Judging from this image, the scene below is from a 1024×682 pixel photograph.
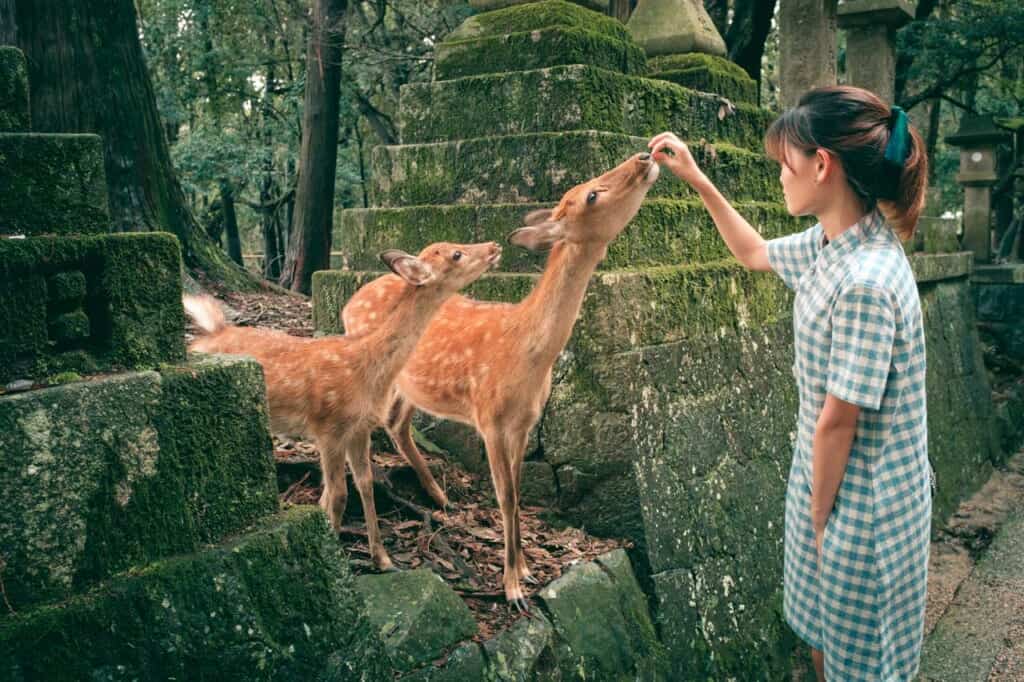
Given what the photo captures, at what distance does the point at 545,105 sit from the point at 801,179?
2.09 metres

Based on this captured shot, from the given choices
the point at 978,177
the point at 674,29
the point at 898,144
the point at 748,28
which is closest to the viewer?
the point at 898,144

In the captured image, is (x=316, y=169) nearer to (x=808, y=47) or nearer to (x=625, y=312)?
(x=808, y=47)

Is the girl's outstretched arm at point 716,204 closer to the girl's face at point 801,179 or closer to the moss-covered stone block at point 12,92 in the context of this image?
the girl's face at point 801,179

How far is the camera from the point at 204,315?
438 centimetres

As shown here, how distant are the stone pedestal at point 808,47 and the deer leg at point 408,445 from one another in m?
5.02

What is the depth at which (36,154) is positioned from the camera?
2418mm

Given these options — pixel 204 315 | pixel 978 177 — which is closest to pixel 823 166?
pixel 204 315

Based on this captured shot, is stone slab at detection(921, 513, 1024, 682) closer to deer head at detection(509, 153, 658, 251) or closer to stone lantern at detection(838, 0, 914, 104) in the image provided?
deer head at detection(509, 153, 658, 251)

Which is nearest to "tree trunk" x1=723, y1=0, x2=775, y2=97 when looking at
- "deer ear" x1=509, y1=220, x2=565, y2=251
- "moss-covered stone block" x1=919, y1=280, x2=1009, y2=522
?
"moss-covered stone block" x1=919, y1=280, x2=1009, y2=522

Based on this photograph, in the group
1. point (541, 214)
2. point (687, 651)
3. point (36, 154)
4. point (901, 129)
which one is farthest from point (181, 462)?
point (687, 651)

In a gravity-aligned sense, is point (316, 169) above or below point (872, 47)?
below

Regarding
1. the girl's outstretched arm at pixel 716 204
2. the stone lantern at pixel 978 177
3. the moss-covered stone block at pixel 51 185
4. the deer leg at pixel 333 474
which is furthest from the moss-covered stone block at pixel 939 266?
the moss-covered stone block at pixel 51 185

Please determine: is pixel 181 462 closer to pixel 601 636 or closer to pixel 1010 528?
pixel 601 636

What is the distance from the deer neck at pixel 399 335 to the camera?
404 cm
